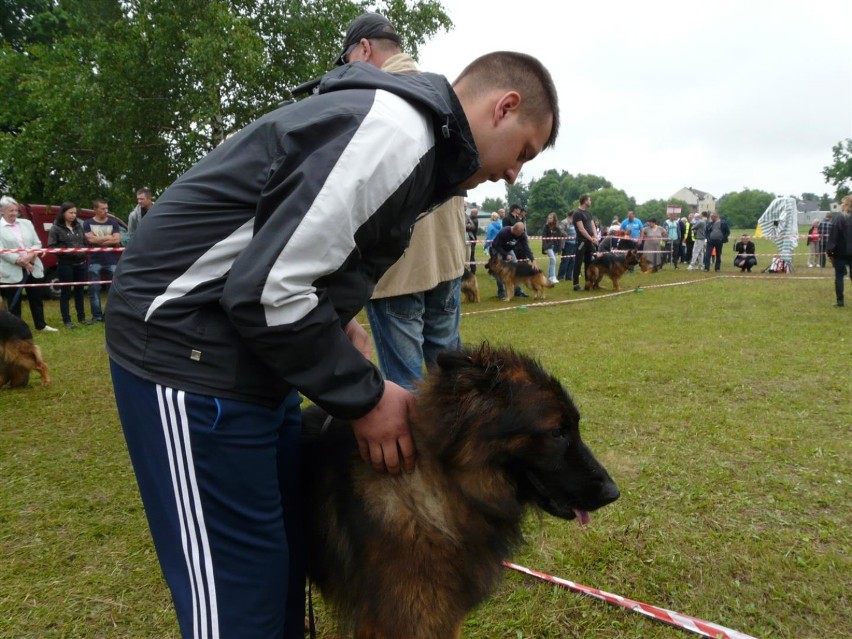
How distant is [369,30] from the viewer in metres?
3.28

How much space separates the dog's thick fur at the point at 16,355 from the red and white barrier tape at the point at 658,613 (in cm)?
631

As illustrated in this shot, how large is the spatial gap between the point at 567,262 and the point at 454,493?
59.9 feet

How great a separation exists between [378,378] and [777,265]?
2135 cm

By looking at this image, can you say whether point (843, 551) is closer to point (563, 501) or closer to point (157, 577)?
point (563, 501)

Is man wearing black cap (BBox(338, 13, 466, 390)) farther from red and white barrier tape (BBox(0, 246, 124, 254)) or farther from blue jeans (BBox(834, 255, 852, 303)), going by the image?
blue jeans (BBox(834, 255, 852, 303))

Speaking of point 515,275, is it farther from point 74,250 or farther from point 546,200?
point 546,200

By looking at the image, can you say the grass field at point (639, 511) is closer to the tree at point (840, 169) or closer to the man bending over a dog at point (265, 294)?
the man bending over a dog at point (265, 294)

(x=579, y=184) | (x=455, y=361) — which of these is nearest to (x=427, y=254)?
(x=455, y=361)

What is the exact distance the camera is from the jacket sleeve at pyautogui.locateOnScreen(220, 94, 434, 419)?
121 cm

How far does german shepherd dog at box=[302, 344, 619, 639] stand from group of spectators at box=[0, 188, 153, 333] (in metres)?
8.35

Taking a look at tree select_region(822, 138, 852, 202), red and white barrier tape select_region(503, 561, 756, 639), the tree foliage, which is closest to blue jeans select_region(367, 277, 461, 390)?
red and white barrier tape select_region(503, 561, 756, 639)

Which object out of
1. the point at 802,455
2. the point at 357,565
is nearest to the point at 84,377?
the point at 357,565

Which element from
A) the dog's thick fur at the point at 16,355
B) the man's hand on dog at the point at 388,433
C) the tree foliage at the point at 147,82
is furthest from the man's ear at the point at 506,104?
the tree foliage at the point at 147,82

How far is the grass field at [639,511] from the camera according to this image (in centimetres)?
269
